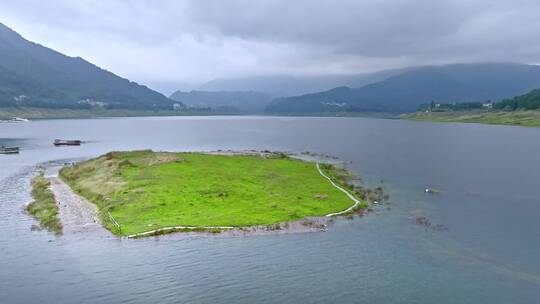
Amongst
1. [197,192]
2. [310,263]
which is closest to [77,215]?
[197,192]

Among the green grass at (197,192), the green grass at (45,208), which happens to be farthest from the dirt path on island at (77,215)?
the green grass at (197,192)

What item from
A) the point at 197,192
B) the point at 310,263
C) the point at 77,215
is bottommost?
the point at 310,263

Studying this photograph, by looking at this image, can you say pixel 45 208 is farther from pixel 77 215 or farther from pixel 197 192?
pixel 197 192

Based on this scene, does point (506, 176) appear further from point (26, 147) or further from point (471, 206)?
point (26, 147)

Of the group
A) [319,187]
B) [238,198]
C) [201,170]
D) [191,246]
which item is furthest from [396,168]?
[191,246]

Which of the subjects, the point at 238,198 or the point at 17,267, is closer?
the point at 17,267

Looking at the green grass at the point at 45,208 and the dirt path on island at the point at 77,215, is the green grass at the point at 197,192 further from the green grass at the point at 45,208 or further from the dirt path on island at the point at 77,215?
the green grass at the point at 45,208

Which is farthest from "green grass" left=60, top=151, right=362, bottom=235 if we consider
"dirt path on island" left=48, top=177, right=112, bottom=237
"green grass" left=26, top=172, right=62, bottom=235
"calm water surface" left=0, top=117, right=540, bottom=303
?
"calm water surface" left=0, top=117, right=540, bottom=303
